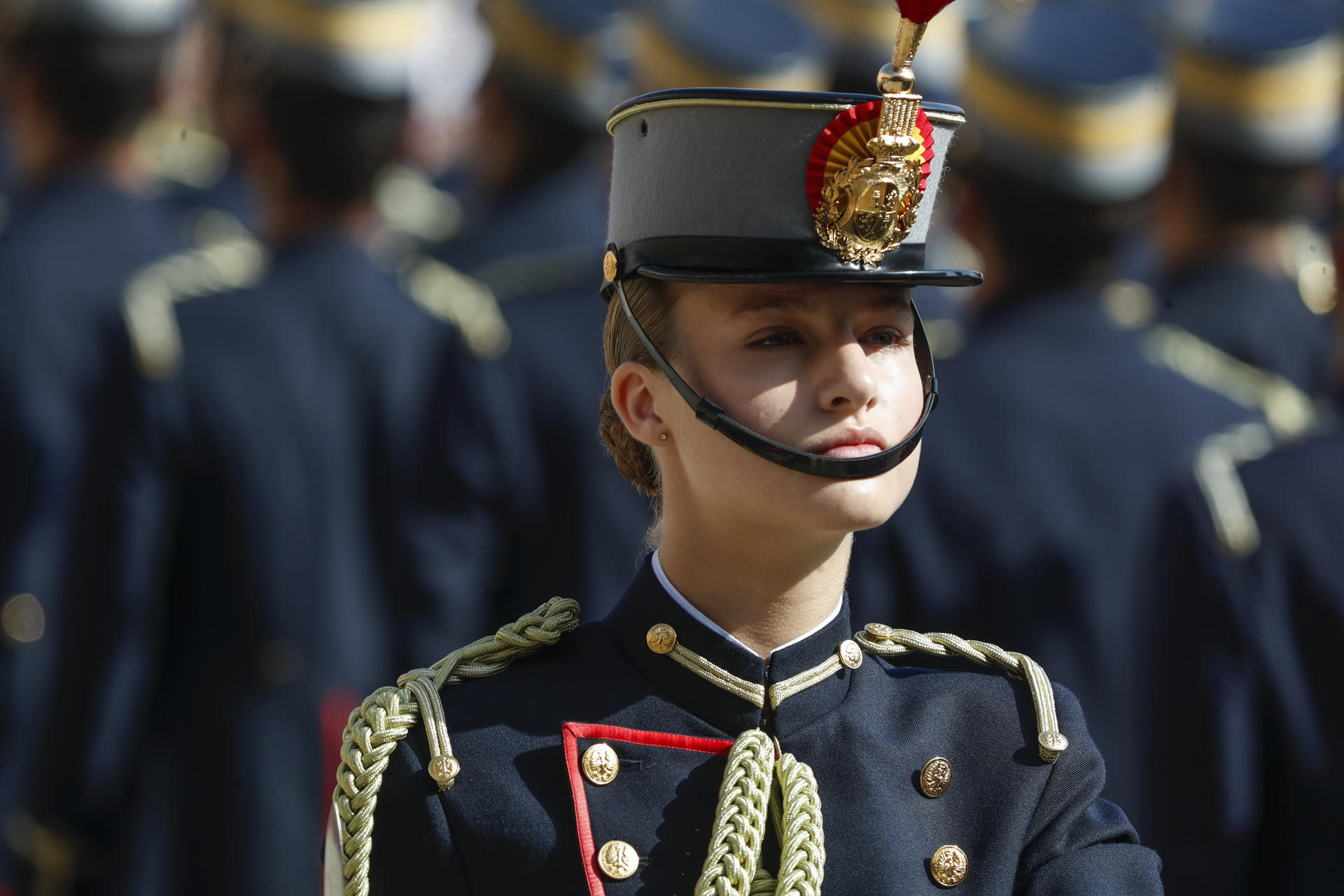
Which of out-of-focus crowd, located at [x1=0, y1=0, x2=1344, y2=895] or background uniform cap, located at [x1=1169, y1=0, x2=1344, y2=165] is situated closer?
out-of-focus crowd, located at [x1=0, y1=0, x2=1344, y2=895]

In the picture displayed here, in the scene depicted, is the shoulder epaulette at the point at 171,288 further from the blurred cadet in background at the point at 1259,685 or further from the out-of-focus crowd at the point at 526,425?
the blurred cadet in background at the point at 1259,685

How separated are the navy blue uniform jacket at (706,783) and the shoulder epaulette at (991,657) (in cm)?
2

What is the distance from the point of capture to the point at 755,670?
9.90 ft

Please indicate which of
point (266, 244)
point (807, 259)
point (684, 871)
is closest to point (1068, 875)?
point (684, 871)

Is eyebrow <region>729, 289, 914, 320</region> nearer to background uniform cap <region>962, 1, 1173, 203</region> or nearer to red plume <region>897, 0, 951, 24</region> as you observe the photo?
red plume <region>897, 0, 951, 24</region>

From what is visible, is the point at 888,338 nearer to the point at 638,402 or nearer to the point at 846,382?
the point at 846,382

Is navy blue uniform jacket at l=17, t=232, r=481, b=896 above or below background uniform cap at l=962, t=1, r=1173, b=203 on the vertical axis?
below

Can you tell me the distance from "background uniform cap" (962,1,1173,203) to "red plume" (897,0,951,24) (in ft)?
12.6

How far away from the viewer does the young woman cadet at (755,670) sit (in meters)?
2.83

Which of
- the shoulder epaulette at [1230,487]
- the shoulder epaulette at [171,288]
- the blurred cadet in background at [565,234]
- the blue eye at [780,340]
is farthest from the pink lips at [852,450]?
the shoulder epaulette at [171,288]

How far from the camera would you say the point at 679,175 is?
9.82 ft

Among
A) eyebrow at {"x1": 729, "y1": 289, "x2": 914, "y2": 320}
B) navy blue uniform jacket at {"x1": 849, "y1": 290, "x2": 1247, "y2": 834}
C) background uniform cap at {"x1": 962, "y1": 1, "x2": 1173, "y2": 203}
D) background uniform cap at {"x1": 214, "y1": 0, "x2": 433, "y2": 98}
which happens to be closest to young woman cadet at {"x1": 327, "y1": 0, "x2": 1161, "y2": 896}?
eyebrow at {"x1": 729, "y1": 289, "x2": 914, "y2": 320}

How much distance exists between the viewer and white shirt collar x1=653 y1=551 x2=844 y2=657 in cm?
303

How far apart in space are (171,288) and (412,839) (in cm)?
455
